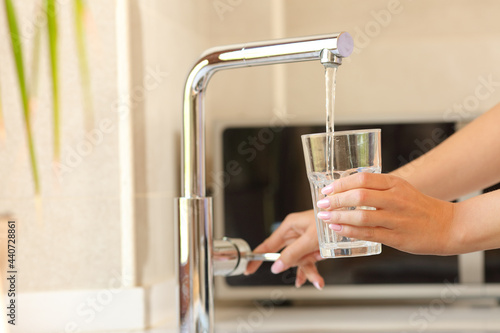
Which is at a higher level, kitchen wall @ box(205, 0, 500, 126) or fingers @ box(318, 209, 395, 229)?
kitchen wall @ box(205, 0, 500, 126)

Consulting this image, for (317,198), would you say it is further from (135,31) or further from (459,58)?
(459,58)

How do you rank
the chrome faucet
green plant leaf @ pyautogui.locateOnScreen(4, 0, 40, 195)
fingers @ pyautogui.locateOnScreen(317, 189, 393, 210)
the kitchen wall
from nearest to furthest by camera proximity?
fingers @ pyautogui.locateOnScreen(317, 189, 393, 210) < the chrome faucet < green plant leaf @ pyautogui.locateOnScreen(4, 0, 40, 195) < the kitchen wall

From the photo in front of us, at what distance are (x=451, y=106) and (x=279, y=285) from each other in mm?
575

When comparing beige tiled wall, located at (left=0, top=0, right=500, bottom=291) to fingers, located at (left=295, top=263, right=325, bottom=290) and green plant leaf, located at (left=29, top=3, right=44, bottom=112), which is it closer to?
green plant leaf, located at (left=29, top=3, right=44, bottom=112)

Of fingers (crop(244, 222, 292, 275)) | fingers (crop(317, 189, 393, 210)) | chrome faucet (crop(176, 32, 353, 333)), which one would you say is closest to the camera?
fingers (crop(317, 189, 393, 210))

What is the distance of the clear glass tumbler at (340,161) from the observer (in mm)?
565

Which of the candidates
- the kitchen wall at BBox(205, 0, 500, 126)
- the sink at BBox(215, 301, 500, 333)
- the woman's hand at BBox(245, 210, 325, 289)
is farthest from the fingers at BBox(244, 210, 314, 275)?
the kitchen wall at BBox(205, 0, 500, 126)

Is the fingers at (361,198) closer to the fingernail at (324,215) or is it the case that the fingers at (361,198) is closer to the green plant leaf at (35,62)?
the fingernail at (324,215)

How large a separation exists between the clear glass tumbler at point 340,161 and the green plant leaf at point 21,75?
1.80 feet

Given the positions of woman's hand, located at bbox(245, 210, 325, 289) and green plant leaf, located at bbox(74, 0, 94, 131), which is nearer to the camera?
woman's hand, located at bbox(245, 210, 325, 289)

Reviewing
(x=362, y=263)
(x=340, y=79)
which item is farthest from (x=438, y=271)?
(x=340, y=79)

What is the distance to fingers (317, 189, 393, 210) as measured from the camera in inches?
21.2

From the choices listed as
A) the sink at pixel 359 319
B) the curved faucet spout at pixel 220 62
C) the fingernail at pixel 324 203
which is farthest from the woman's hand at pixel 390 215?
the sink at pixel 359 319

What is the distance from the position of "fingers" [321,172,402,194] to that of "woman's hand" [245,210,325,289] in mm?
214
